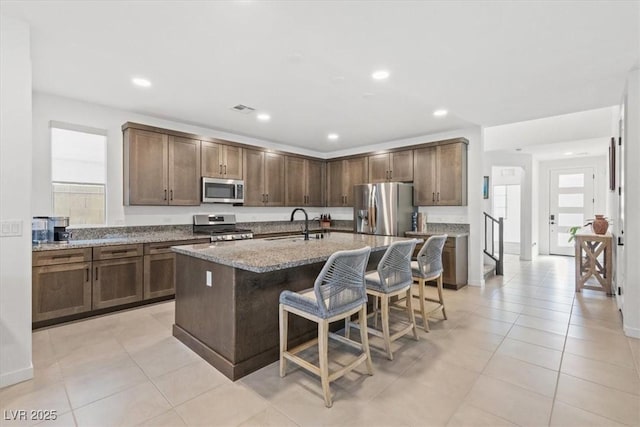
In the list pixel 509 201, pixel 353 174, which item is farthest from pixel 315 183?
pixel 509 201

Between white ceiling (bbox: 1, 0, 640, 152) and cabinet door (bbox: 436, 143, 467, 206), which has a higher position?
white ceiling (bbox: 1, 0, 640, 152)

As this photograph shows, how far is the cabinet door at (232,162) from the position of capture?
5098 mm

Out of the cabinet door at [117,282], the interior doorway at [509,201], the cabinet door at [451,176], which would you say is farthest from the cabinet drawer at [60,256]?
the interior doorway at [509,201]

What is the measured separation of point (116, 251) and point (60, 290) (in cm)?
64

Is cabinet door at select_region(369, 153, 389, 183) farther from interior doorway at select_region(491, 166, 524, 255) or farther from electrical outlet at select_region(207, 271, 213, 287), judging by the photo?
interior doorway at select_region(491, 166, 524, 255)

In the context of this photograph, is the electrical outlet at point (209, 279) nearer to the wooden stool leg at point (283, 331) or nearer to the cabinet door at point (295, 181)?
the wooden stool leg at point (283, 331)

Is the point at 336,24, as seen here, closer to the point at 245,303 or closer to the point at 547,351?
the point at 245,303

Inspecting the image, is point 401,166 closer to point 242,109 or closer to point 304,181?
point 304,181

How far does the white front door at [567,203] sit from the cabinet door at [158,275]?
9112mm

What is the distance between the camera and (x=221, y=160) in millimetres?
5039

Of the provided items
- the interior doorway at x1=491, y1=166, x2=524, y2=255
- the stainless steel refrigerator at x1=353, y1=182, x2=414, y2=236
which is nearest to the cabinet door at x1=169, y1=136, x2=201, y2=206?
the stainless steel refrigerator at x1=353, y1=182, x2=414, y2=236

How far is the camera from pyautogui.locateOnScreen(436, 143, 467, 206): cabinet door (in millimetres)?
4945

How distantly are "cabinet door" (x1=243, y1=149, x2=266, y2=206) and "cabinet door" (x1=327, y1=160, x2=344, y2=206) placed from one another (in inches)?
66.0

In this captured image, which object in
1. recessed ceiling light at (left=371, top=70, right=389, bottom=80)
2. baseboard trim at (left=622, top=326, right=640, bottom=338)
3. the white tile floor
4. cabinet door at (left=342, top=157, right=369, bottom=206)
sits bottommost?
the white tile floor
